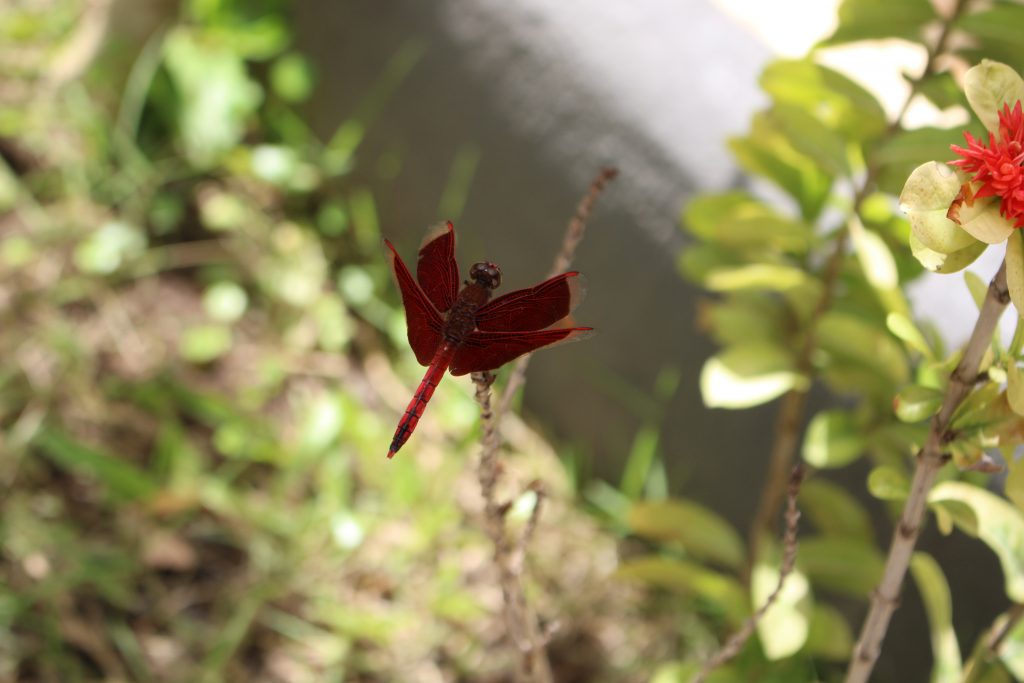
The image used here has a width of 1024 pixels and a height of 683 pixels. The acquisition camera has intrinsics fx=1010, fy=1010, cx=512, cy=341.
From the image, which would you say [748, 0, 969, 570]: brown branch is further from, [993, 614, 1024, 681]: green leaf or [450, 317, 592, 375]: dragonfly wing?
[450, 317, 592, 375]: dragonfly wing

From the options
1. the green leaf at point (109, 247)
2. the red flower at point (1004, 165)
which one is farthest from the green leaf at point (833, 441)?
the green leaf at point (109, 247)

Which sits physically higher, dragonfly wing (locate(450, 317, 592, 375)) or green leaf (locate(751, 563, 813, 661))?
dragonfly wing (locate(450, 317, 592, 375))

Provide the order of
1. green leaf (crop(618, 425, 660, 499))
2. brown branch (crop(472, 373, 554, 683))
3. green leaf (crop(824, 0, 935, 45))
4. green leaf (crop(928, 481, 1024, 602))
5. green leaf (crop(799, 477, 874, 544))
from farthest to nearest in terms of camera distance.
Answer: green leaf (crop(618, 425, 660, 499)), green leaf (crop(799, 477, 874, 544)), green leaf (crop(824, 0, 935, 45)), green leaf (crop(928, 481, 1024, 602)), brown branch (crop(472, 373, 554, 683))

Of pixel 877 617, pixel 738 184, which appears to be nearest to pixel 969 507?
pixel 877 617

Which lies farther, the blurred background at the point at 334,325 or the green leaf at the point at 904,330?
the blurred background at the point at 334,325

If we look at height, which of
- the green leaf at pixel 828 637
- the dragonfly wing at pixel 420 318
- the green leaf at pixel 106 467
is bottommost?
the green leaf at pixel 828 637

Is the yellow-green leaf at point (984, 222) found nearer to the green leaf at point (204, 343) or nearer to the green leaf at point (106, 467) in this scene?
the green leaf at point (106, 467)

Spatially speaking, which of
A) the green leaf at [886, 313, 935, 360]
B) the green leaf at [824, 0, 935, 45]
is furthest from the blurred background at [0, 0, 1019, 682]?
the green leaf at [886, 313, 935, 360]

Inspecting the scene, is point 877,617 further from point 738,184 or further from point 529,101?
point 529,101
